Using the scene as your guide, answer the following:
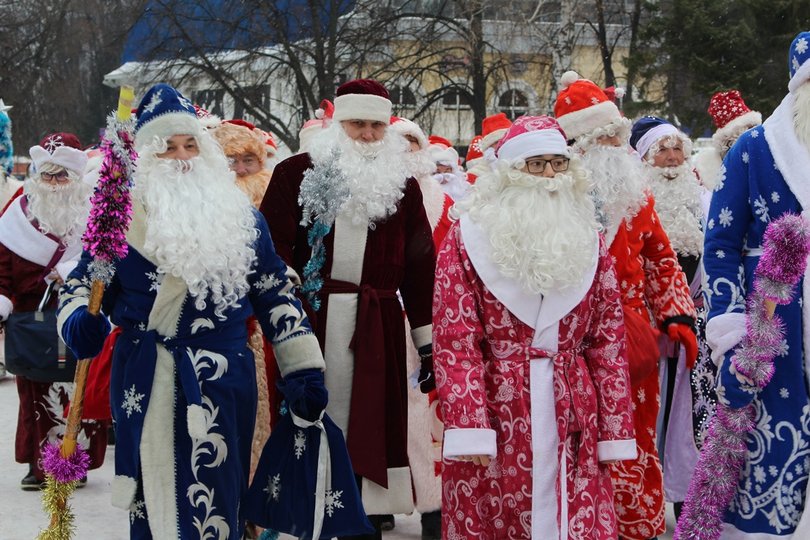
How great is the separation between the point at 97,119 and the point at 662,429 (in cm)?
3109

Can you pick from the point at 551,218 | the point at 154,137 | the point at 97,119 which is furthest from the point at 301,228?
the point at 97,119

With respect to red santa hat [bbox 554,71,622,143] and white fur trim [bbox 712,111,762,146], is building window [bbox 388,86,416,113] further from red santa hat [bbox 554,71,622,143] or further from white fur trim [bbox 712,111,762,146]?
red santa hat [bbox 554,71,622,143]

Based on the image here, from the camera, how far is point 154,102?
15.0ft

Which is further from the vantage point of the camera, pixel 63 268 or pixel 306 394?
pixel 63 268

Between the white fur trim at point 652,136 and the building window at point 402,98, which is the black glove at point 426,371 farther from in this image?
the building window at point 402,98

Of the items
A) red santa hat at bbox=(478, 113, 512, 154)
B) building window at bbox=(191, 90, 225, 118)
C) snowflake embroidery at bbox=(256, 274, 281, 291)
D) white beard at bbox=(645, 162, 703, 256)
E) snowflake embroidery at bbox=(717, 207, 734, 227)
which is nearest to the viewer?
snowflake embroidery at bbox=(717, 207, 734, 227)

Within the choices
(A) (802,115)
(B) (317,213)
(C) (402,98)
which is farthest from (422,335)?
(C) (402,98)

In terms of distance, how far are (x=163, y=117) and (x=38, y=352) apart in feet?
9.87

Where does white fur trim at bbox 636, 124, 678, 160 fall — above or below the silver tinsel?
above

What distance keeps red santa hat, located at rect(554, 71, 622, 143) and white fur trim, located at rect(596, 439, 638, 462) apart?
2.09 meters

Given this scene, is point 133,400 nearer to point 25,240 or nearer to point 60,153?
point 25,240

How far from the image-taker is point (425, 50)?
73.1 feet

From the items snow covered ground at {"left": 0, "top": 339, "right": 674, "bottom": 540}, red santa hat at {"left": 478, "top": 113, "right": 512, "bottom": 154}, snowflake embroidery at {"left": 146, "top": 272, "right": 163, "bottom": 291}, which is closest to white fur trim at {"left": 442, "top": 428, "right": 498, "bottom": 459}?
snowflake embroidery at {"left": 146, "top": 272, "right": 163, "bottom": 291}

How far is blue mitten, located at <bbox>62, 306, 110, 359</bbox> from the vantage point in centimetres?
428
